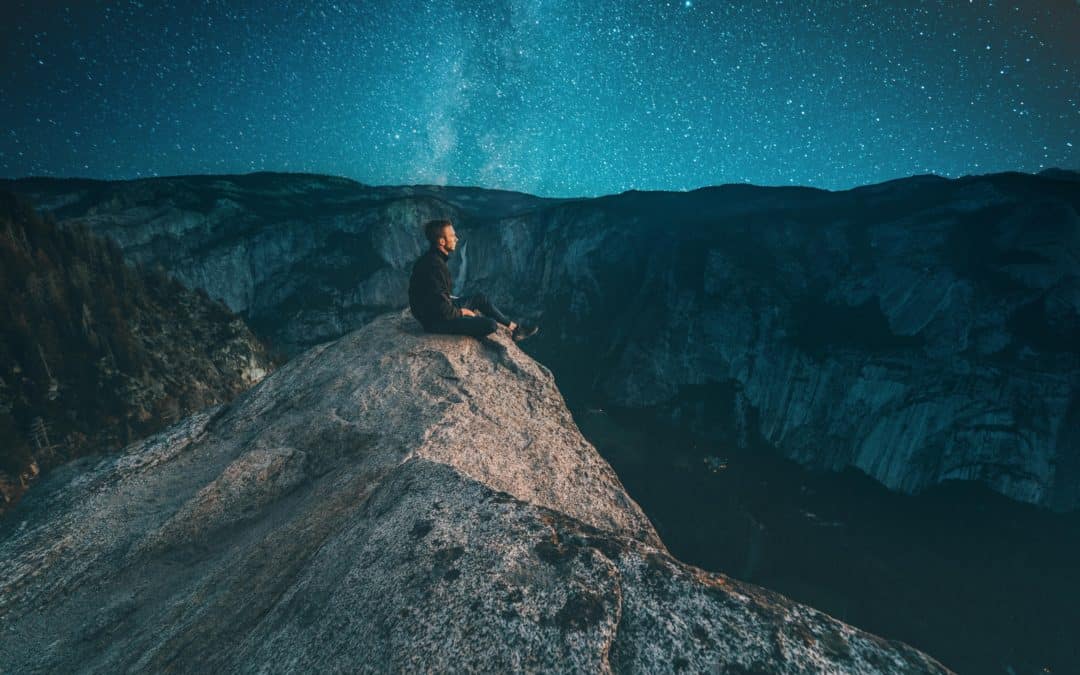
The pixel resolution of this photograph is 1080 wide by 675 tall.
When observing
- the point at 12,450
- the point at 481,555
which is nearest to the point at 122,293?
the point at 12,450

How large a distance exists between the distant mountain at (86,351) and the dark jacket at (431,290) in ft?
121

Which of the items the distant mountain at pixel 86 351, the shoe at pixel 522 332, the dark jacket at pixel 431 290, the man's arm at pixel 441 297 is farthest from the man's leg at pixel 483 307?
the distant mountain at pixel 86 351

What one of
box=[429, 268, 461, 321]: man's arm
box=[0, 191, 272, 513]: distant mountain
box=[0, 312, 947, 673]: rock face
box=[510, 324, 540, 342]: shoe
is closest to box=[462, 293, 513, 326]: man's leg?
box=[510, 324, 540, 342]: shoe

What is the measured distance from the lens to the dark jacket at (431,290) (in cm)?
686

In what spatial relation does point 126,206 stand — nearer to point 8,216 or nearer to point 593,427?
point 8,216

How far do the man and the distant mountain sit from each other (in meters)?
36.8

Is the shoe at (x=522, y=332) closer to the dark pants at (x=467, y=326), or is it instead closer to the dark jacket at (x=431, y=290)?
the dark pants at (x=467, y=326)

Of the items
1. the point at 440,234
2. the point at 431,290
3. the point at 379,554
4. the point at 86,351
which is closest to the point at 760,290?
the point at 440,234

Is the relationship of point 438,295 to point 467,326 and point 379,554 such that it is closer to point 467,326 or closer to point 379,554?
point 467,326

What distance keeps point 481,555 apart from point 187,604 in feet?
9.27

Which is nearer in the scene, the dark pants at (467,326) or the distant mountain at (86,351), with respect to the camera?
the dark pants at (467,326)

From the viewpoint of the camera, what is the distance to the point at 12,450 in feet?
87.4

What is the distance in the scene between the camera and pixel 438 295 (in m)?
6.90

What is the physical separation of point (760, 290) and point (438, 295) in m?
37.0
